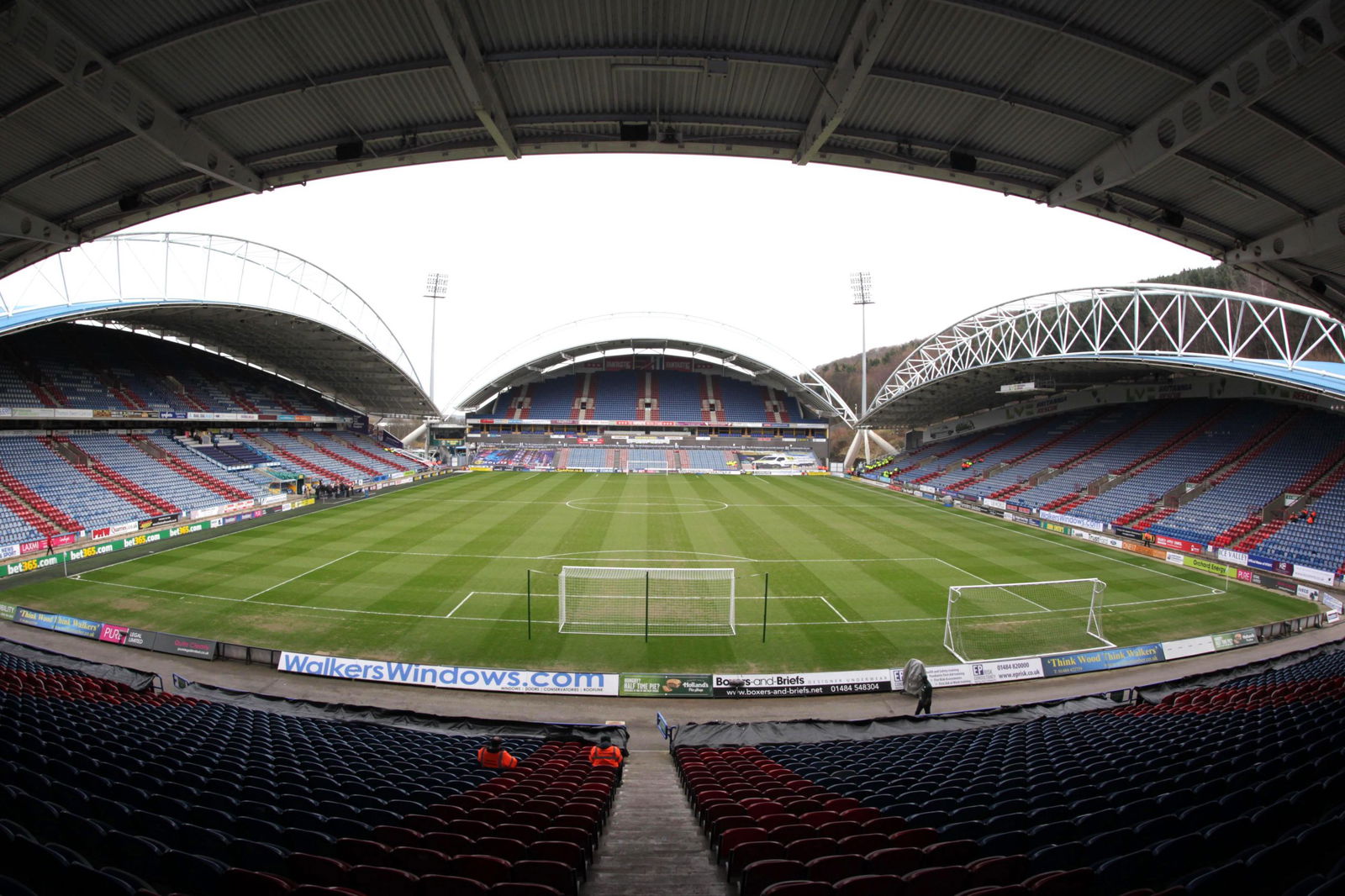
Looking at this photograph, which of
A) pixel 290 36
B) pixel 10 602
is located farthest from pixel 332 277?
pixel 290 36

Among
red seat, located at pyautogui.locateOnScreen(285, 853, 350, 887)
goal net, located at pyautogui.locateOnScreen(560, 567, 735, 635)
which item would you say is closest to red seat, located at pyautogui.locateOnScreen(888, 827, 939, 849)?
red seat, located at pyautogui.locateOnScreen(285, 853, 350, 887)

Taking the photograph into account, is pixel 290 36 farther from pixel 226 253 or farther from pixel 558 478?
pixel 558 478

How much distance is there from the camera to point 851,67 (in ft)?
20.3

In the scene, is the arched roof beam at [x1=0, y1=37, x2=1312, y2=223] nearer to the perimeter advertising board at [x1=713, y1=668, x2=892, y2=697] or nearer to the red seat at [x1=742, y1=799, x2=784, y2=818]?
the red seat at [x1=742, y1=799, x2=784, y2=818]

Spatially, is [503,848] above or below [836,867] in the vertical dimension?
below

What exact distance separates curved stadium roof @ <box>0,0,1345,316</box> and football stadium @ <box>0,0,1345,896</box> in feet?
0.14

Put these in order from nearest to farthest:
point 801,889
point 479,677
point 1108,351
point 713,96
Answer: point 801,889, point 713,96, point 479,677, point 1108,351

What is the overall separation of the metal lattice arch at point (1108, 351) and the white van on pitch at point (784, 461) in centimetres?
1205

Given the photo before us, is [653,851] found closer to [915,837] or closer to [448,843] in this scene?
[448,843]

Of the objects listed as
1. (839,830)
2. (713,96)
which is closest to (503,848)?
(839,830)

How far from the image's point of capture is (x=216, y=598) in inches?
739

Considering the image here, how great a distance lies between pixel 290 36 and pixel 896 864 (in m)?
9.79

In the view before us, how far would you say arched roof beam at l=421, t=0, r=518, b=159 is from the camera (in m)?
5.66

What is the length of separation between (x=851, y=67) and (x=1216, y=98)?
3.85 meters
